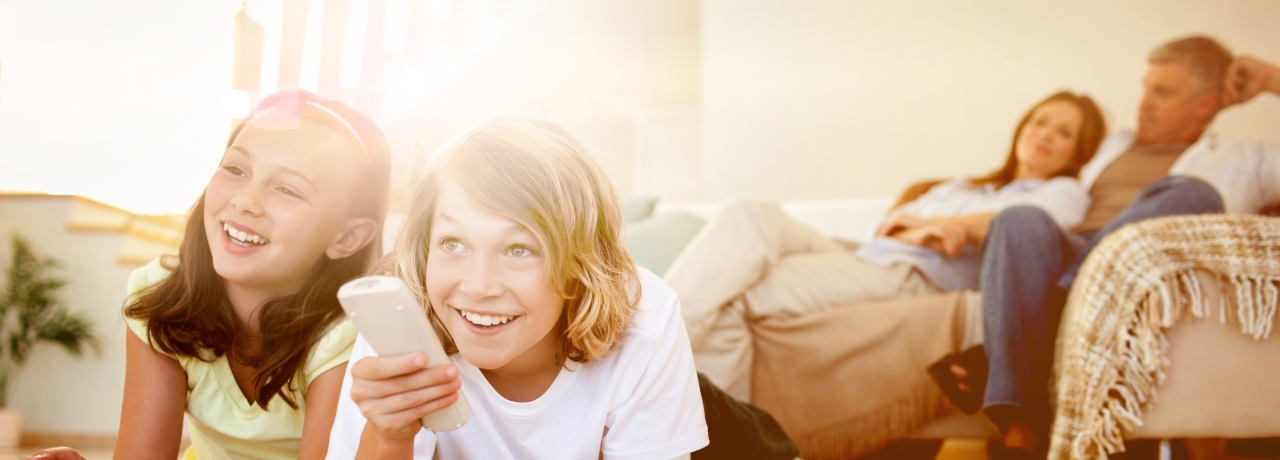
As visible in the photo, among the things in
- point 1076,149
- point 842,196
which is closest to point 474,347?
point 1076,149

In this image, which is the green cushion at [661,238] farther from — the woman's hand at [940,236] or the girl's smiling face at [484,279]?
the girl's smiling face at [484,279]

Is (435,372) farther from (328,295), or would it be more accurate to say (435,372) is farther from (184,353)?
(184,353)

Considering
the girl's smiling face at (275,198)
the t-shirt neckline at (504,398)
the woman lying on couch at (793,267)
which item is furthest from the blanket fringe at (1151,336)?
the girl's smiling face at (275,198)

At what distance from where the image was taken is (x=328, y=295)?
0.62m

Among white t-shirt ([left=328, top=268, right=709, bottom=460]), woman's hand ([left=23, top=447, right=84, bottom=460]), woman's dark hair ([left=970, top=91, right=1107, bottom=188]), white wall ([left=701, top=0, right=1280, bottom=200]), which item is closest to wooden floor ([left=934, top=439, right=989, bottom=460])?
woman's dark hair ([left=970, top=91, right=1107, bottom=188])

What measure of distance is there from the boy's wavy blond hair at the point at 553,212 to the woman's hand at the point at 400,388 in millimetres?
115

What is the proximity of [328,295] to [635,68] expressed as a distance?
2284 millimetres

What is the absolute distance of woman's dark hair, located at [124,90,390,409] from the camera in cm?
61

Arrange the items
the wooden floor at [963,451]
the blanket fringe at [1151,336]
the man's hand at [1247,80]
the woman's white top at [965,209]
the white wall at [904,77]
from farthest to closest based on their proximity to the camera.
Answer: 1. the white wall at [904,77]
2. the man's hand at [1247,80]
3. the wooden floor at [963,451]
4. the woman's white top at [965,209]
5. the blanket fringe at [1151,336]

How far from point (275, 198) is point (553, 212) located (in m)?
0.24

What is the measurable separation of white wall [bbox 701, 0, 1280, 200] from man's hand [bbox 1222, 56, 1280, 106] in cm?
39

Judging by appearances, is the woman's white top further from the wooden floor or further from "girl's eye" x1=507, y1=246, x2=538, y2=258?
"girl's eye" x1=507, y1=246, x2=538, y2=258

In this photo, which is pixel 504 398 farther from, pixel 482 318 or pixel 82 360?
pixel 82 360

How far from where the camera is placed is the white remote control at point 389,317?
370mm
